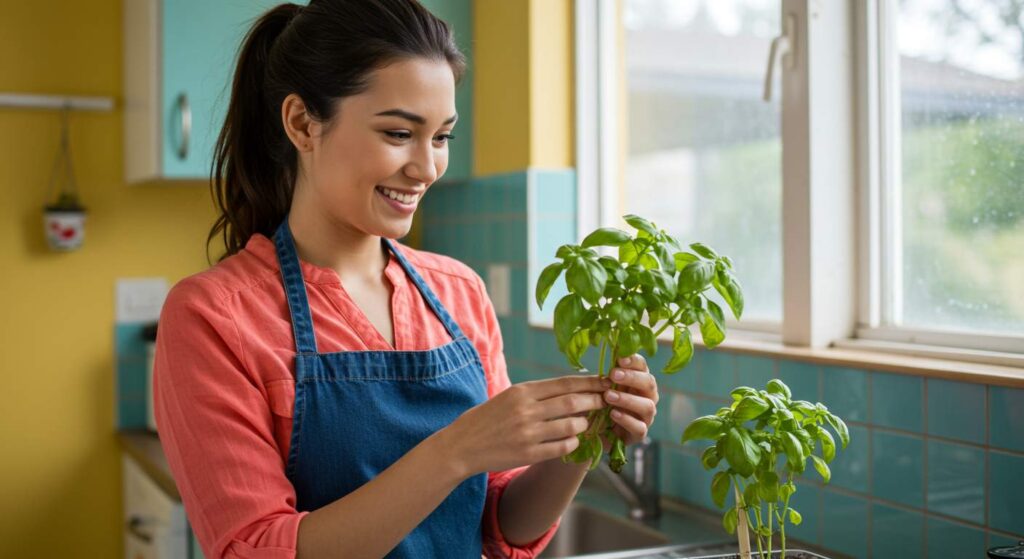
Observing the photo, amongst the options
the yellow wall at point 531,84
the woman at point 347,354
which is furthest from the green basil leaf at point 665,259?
the yellow wall at point 531,84

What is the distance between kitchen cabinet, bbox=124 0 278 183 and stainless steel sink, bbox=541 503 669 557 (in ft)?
4.07

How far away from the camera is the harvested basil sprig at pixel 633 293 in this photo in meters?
0.98

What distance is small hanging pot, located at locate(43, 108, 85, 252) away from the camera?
8.97 feet

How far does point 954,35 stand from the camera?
63.1 inches

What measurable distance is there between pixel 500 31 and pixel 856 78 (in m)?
1.03

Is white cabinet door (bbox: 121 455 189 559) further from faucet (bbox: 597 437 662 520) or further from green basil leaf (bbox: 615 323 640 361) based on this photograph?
green basil leaf (bbox: 615 323 640 361)

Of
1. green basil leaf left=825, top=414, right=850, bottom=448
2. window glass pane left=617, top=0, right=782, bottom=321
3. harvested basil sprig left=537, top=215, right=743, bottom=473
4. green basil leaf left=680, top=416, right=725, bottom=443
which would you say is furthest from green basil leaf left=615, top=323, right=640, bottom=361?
window glass pane left=617, top=0, right=782, bottom=321

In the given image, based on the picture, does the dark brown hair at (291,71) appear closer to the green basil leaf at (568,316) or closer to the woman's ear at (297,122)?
the woman's ear at (297,122)

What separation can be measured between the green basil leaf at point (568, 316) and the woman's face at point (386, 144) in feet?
0.92

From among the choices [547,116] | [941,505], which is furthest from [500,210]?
[941,505]

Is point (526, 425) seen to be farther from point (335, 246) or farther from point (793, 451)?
point (335, 246)

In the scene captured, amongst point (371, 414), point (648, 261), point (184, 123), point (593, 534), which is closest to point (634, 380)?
point (648, 261)

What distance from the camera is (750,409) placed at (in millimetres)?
1023

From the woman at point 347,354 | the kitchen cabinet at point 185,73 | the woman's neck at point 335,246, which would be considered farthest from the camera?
the kitchen cabinet at point 185,73
